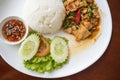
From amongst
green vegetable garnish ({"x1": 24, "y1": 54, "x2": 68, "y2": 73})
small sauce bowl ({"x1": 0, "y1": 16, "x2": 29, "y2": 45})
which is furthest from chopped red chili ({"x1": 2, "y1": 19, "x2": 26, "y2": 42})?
green vegetable garnish ({"x1": 24, "y1": 54, "x2": 68, "y2": 73})

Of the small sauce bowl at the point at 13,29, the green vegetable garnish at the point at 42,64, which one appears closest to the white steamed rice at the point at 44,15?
the small sauce bowl at the point at 13,29

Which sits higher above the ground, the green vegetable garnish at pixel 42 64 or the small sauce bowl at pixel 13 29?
the small sauce bowl at pixel 13 29

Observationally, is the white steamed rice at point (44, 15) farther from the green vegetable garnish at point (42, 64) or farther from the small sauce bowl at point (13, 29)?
the green vegetable garnish at point (42, 64)

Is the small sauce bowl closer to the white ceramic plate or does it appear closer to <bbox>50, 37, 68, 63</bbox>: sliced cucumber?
the white ceramic plate

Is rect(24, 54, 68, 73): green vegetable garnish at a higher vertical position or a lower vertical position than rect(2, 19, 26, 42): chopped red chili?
lower

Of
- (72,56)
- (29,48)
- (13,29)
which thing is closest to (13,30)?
(13,29)

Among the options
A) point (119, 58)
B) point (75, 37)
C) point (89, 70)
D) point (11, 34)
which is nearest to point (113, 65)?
point (119, 58)

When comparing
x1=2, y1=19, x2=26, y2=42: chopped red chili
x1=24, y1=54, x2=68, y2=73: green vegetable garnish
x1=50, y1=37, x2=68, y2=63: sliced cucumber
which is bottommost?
Answer: x1=24, y1=54, x2=68, y2=73: green vegetable garnish

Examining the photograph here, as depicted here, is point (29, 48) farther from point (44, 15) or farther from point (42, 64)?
point (44, 15)
